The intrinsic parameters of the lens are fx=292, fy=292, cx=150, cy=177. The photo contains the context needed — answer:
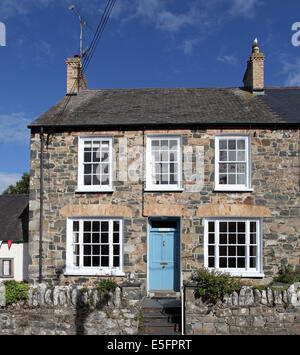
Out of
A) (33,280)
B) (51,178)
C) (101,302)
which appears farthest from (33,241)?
(101,302)

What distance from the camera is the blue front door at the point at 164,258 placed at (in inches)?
409

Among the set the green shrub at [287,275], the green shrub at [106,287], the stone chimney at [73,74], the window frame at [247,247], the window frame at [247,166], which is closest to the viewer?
the green shrub at [106,287]

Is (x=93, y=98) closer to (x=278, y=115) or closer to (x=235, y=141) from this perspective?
(x=235, y=141)

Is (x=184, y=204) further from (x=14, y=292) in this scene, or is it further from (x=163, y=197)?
(x=14, y=292)

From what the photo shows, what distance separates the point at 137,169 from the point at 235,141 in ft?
12.3

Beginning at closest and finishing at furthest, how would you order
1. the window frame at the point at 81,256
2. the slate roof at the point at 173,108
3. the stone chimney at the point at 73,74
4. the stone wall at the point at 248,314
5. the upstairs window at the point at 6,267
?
the stone wall at the point at 248,314 < the window frame at the point at 81,256 < the slate roof at the point at 173,108 < the upstairs window at the point at 6,267 < the stone chimney at the point at 73,74

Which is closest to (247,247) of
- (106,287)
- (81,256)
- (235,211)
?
(235,211)

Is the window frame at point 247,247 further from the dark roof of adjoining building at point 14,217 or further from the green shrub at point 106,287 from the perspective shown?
the dark roof of adjoining building at point 14,217

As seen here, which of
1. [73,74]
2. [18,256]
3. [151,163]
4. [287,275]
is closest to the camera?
[287,275]

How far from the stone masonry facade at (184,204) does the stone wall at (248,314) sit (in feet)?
8.42

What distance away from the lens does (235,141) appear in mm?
10742

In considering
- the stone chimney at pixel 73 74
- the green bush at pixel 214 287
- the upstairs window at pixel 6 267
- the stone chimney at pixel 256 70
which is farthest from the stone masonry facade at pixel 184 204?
the stone chimney at pixel 73 74

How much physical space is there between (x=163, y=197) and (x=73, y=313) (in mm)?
4723

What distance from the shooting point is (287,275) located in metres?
9.66
